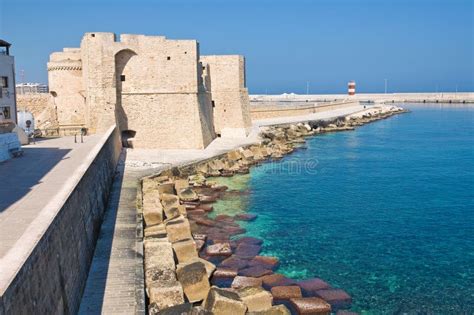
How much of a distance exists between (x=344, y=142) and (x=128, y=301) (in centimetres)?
2804

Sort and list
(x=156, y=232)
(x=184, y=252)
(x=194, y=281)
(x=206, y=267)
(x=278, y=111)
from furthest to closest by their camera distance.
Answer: (x=278, y=111), (x=156, y=232), (x=184, y=252), (x=206, y=267), (x=194, y=281)

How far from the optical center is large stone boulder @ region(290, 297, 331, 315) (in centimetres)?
866

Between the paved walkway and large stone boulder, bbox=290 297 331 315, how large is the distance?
190 inches

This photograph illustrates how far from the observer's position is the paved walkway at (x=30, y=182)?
257 inches

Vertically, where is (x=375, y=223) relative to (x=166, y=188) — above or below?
below

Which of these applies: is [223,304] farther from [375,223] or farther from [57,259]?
[375,223]

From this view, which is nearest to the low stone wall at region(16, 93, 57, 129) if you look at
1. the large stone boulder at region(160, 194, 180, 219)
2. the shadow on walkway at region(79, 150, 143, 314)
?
the large stone boulder at region(160, 194, 180, 219)

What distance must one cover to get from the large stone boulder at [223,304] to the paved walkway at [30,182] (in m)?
3.13

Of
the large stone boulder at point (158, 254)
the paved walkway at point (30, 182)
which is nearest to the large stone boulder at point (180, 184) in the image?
the paved walkway at point (30, 182)

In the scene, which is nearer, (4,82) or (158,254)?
(158,254)

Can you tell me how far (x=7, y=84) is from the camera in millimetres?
18609

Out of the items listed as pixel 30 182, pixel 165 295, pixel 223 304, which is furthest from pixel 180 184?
pixel 223 304

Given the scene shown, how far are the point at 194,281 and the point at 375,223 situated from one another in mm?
7388

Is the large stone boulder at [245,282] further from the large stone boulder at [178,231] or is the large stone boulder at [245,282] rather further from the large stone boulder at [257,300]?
the large stone boulder at [178,231]
